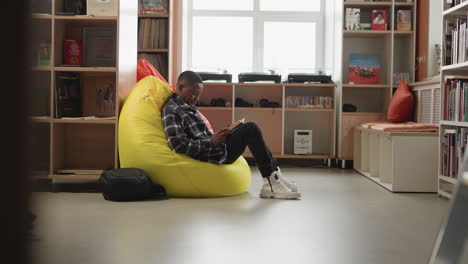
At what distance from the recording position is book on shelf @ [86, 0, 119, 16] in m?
3.85

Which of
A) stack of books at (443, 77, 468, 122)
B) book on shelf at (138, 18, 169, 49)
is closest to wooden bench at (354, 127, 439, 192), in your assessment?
stack of books at (443, 77, 468, 122)

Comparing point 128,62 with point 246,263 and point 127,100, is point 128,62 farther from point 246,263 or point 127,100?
point 246,263

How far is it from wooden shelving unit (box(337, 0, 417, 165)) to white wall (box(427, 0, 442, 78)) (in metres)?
0.34

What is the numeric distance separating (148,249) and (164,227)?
467 mm

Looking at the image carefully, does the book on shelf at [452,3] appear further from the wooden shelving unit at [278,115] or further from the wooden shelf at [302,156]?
the wooden shelf at [302,156]

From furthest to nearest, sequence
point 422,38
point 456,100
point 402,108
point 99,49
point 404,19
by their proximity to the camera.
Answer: point 404,19 < point 422,38 < point 402,108 < point 99,49 < point 456,100

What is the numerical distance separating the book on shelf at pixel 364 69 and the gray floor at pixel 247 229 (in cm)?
260

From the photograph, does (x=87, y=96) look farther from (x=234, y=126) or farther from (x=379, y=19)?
(x=379, y=19)

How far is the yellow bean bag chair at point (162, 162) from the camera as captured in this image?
3.59 metres

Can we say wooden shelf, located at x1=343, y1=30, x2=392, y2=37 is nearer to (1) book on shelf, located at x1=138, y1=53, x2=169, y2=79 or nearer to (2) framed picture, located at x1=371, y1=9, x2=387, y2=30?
(2) framed picture, located at x1=371, y1=9, x2=387, y2=30

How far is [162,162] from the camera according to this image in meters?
3.58

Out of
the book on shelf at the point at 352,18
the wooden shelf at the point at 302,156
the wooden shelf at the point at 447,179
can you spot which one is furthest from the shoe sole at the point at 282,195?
the book on shelf at the point at 352,18

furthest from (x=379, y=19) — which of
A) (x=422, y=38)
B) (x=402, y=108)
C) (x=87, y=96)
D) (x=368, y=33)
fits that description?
(x=87, y=96)

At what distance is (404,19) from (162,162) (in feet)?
12.1
